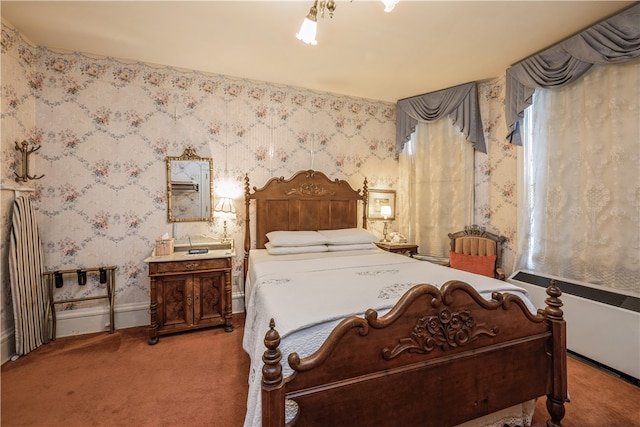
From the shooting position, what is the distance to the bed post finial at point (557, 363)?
61.2 inches

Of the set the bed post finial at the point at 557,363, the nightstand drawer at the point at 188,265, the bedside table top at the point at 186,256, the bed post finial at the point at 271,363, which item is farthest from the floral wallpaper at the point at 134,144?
the bed post finial at the point at 271,363

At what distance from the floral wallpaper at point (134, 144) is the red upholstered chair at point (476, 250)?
15 cm

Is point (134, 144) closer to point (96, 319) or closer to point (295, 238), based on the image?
point (96, 319)

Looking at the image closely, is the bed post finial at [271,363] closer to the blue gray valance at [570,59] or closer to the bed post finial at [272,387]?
the bed post finial at [272,387]

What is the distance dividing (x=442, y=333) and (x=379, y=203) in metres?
2.78

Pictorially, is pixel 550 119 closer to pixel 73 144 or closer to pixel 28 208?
pixel 73 144

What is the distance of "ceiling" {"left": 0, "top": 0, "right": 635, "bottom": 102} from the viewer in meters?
2.08

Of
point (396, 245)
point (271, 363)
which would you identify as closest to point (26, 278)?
Result: point (271, 363)

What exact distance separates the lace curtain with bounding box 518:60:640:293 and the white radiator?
0.50ft

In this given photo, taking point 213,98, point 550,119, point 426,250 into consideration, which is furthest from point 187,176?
point 550,119

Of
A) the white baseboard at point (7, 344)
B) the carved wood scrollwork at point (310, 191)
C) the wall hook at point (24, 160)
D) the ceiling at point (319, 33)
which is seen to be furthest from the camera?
the carved wood scrollwork at point (310, 191)

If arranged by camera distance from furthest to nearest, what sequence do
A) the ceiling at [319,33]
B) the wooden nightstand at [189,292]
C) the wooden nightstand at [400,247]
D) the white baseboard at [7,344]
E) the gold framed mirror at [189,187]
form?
the wooden nightstand at [400,247]
the gold framed mirror at [189,187]
the wooden nightstand at [189,292]
the white baseboard at [7,344]
the ceiling at [319,33]

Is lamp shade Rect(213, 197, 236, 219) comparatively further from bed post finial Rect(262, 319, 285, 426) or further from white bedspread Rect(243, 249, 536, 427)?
bed post finial Rect(262, 319, 285, 426)

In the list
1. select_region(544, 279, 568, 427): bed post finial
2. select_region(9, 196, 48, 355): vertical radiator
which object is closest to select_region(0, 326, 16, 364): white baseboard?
select_region(9, 196, 48, 355): vertical radiator
